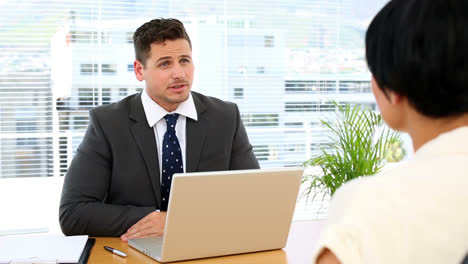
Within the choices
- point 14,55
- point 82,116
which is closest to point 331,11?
point 82,116

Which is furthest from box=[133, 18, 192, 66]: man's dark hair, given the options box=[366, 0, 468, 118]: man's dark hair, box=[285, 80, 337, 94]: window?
box=[285, 80, 337, 94]: window

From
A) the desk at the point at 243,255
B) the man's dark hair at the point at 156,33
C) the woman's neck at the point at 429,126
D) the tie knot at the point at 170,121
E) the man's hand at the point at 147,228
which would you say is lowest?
the desk at the point at 243,255

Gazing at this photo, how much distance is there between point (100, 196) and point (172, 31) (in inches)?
30.1

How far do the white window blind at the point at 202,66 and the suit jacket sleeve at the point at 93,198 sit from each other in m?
2.50

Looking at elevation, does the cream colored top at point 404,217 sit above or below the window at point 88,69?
below

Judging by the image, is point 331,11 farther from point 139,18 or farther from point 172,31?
point 172,31

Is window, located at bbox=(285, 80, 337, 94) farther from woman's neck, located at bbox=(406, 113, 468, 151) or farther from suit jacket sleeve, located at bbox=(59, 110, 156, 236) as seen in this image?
woman's neck, located at bbox=(406, 113, 468, 151)

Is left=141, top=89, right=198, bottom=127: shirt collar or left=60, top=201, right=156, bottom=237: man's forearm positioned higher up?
left=141, top=89, right=198, bottom=127: shirt collar

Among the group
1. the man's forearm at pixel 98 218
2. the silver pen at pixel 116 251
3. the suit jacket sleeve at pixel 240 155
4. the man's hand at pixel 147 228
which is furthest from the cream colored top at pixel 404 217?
the suit jacket sleeve at pixel 240 155

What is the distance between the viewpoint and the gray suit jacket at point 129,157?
228 cm

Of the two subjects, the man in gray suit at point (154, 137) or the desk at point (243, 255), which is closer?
the desk at point (243, 255)

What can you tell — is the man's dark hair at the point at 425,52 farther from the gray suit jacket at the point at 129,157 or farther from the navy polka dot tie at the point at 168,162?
the navy polka dot tie at the point at 168,162

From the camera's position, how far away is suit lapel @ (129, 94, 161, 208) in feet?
8.05

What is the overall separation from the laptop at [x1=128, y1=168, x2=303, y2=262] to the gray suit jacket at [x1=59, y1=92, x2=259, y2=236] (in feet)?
1.53
